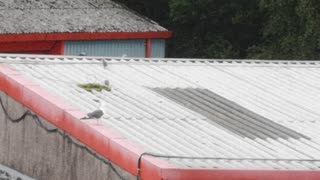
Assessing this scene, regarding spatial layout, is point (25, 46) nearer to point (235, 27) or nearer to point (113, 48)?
point (113, 48)

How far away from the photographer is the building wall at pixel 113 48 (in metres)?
21.6

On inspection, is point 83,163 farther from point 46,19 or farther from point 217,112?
point 46,19

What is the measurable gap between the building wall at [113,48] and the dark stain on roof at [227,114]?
11.9 metres

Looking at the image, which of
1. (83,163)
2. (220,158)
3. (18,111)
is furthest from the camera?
(18,111)

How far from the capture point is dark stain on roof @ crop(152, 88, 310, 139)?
856cm

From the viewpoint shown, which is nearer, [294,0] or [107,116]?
[107,116]

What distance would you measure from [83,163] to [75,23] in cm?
1384

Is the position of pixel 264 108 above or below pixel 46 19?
above

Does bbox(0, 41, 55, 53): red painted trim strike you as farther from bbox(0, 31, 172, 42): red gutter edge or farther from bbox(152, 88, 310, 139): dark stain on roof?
bbox(152, 88, 310, 139): dark stain on roof

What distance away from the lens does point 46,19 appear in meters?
21.3

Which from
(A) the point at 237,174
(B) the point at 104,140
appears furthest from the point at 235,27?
(A) the point at 237,174

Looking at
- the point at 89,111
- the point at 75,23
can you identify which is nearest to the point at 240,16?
the point at 75,23

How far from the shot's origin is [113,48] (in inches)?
885

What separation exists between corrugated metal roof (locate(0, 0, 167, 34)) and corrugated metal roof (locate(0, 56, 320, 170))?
10.1m
